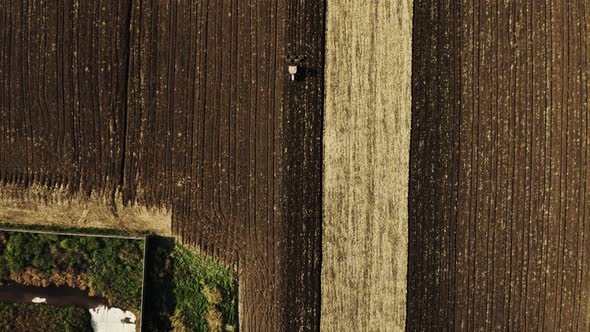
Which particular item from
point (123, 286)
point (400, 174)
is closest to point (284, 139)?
point (400, 174)

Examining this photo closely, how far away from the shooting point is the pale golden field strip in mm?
7012

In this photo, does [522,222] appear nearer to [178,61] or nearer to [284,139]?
[284,139]

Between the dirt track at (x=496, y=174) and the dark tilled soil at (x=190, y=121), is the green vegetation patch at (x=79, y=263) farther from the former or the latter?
the dirt track at (x=496, y=174)

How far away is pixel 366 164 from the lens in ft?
23.1

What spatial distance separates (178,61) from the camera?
7.25 meters

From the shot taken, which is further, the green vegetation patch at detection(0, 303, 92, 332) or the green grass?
the green vegetation patch at detection(0, 303, 92, 332)

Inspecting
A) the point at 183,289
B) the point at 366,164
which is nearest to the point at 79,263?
the point at 183,289

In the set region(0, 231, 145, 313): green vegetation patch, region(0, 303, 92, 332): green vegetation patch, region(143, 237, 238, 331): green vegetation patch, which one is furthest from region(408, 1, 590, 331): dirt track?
region(0, 303, 92, 332): green vegetation patch

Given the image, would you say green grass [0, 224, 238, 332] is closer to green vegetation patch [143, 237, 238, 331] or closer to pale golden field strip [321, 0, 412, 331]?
green vegetation patch [143, 237, 238, 331]

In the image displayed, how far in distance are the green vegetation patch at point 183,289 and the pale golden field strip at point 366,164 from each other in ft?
5.19

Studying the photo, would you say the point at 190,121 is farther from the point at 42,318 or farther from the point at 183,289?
the point at 42,318

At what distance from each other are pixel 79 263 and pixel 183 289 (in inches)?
69.6

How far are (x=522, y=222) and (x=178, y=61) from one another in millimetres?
5871

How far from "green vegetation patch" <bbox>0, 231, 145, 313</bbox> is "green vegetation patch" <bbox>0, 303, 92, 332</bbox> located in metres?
0.39
